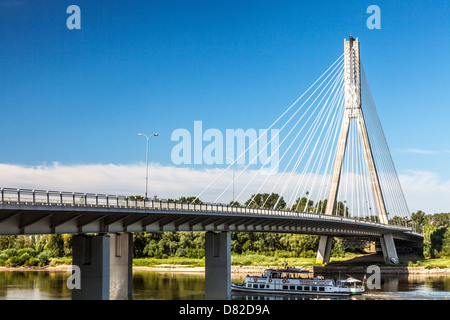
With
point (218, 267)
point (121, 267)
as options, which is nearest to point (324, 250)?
point (218, 267)

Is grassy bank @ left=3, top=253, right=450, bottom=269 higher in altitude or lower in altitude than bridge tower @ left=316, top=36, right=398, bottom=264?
lower

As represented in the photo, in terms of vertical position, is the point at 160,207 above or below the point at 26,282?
above

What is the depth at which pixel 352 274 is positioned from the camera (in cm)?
9481

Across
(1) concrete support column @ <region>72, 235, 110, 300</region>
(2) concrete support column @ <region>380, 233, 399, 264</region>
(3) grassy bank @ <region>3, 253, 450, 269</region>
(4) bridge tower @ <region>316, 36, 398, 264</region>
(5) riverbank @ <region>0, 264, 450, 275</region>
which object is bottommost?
(5) riverbank @ <region>0, 264, 450, 275</region>

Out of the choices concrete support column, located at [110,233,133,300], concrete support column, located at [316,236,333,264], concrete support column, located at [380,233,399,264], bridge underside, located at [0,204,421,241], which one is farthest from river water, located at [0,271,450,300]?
concrete support column, located at [380,233,399,264]

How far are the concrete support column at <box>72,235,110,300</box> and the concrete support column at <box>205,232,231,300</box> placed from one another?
18287 mm

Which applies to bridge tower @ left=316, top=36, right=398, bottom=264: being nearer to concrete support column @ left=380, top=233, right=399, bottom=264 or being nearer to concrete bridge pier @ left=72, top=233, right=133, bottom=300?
concrete support column @ left=380, top=233, right=399, bottom=264

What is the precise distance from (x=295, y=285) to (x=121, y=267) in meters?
24.8

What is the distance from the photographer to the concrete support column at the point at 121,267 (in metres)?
50.4

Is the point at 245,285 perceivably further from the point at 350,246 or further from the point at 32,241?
the point at 32,241

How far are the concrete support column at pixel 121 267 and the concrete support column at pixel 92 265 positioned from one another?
9.15m

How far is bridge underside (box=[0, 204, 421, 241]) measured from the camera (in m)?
35.1

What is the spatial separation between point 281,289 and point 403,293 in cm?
1480
